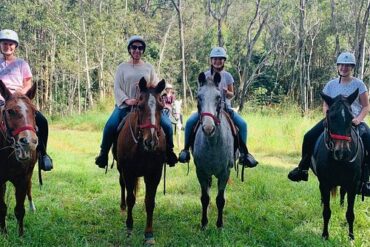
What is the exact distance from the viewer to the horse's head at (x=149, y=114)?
16.7 feet

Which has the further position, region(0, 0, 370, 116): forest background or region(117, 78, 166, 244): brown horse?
region(0, 0, 370, 116): forest background

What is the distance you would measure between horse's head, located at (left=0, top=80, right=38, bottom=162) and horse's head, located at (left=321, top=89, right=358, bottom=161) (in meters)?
3.80

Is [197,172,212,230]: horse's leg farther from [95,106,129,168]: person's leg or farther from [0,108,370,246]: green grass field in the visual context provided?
[95,106,129,168]: person's leg

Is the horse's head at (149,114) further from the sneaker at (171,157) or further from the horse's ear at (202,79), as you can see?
the sneaker at (171,157)

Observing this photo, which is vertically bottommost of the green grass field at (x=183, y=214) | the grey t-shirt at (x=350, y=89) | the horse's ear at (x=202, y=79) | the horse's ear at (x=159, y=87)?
the green grass field at (x=183, y=214)

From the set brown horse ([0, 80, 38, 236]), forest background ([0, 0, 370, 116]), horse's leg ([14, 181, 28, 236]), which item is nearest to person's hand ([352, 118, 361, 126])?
brown horse ([0, 80, 38, 236])

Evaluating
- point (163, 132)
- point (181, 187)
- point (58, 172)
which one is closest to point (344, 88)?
point (163, 132)

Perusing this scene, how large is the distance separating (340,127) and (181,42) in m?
22.5

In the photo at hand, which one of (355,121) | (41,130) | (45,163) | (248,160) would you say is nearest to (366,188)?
(355,121)

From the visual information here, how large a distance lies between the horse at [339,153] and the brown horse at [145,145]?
2.32m

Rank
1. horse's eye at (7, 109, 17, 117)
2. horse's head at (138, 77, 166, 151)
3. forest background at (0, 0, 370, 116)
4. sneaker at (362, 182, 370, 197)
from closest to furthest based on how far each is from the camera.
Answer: horse's eye at (7, 109, 17, 117)
horse's head at (138, 77, 166, 151)
sneaker at (362, 182, 370, 197)
forest background at (0, 0, 370, 116)

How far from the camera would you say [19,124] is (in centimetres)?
491

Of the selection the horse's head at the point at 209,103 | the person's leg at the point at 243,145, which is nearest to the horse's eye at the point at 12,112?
the horse's head at the point at 209,103

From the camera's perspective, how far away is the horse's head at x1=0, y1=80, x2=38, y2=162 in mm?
4770
